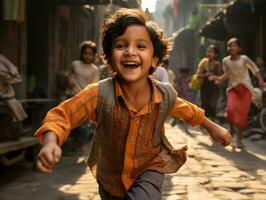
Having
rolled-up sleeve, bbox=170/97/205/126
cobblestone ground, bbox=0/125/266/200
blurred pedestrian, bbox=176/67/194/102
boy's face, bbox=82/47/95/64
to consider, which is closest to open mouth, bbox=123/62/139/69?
rolled-up sleeve, bbox=170/97/205/126

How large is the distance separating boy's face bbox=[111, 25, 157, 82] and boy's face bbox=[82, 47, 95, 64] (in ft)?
17.3

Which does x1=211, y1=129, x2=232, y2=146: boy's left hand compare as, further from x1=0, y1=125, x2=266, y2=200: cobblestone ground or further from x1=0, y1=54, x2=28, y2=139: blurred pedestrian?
x1=0, y1=54, x2=28, y2=139: blurred pedestrian

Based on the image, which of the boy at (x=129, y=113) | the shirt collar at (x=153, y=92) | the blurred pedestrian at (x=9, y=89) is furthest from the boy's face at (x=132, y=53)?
the blurred pedestrian at (x=9, y=89)

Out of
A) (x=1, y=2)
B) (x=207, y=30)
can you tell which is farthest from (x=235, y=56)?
(x=207, y=30)

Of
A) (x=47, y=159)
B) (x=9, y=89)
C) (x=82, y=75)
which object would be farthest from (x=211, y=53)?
(x=47, y=159)

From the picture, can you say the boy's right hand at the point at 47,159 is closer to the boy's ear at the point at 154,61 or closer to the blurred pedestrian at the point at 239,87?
the boy's ear at the point at 154,61

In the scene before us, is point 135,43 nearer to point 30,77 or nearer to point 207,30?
point 30,77

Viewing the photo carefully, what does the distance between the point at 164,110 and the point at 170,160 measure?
296 mm

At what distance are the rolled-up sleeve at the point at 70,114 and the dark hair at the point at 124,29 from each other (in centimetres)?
25

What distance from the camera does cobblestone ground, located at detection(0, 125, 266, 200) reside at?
517 centimetres

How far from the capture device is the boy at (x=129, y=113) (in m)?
2.73

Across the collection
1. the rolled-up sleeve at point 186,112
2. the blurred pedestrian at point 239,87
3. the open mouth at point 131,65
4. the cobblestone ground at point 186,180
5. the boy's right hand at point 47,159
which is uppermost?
the open mouth at point 131,65

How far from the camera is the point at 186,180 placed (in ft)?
19.2

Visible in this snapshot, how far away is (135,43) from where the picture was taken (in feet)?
9.07
